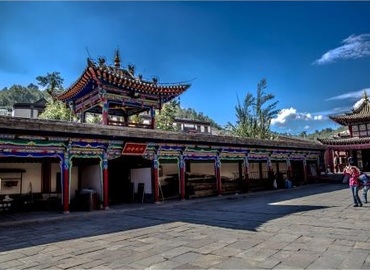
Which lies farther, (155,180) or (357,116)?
(357,116)

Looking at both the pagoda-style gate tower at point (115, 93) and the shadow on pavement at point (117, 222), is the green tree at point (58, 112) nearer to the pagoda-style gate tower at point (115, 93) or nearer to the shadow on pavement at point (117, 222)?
the pagoda-style gate tower at point (115, 93)

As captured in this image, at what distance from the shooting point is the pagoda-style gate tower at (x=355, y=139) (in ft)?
103

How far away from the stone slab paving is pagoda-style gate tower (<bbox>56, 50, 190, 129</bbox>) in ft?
23.4

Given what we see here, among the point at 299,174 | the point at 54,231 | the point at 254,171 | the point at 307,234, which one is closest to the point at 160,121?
the point at 254,171

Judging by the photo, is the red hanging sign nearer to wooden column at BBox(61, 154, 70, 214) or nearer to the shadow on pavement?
the shadow on pavement

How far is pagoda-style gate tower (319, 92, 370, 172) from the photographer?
3147cm

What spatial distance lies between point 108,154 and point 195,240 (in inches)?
288

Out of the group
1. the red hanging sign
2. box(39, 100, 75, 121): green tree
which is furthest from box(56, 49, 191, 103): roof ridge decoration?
box(39, 100, 75, 121): green tree

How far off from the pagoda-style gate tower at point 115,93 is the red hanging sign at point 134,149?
10.0ft

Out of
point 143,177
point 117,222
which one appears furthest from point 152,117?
point 117,222

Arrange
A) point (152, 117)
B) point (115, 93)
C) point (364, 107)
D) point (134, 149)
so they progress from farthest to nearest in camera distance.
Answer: point (364, 107) < point (152, 117) < point (115, 93) < point (134, 149)

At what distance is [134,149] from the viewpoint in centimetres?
1371

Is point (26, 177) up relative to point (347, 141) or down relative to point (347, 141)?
down

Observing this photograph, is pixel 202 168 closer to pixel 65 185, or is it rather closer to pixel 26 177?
pixel 26 177
